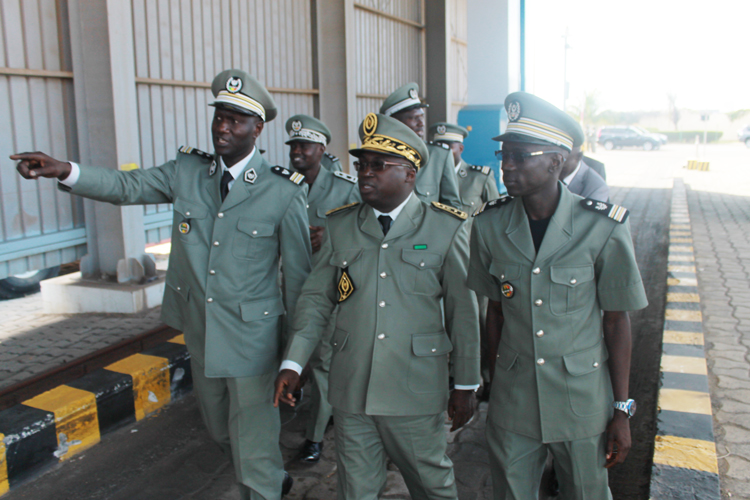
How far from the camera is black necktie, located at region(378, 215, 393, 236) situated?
2.48 metres

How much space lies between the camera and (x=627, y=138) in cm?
4144

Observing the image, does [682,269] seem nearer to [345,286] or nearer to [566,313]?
[566,313]

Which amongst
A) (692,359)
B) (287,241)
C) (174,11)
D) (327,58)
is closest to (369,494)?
(287,241)

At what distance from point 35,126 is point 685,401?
4861 millimetres

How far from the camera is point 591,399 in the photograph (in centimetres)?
214

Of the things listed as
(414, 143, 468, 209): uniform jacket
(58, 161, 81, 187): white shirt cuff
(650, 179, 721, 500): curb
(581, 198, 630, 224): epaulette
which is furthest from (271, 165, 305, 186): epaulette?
(650, 179, 721, 500): curb

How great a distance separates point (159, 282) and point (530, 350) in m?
4.07

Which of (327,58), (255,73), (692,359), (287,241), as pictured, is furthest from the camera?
(327,58)

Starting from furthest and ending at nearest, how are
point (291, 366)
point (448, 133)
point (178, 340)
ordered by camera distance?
point (448, 133)
point (178, 340)
point (291, 366)

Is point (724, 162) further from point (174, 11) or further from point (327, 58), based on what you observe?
point (174, 11)

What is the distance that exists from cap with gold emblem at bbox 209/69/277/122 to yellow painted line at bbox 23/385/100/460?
1.96 m

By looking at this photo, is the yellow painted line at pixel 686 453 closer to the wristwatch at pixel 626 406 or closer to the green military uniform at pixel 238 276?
the wristwatch at pixel 626 406

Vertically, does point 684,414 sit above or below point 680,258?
below

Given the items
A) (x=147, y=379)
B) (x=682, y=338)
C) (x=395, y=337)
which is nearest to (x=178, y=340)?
(x=147, y=379)
